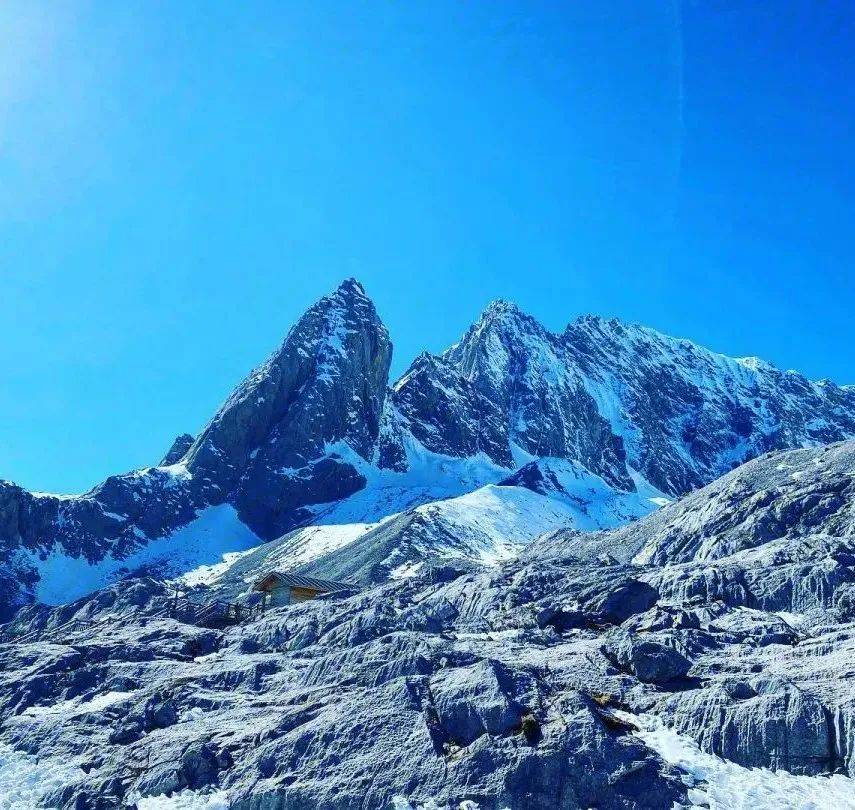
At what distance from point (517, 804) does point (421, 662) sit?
9460 mm

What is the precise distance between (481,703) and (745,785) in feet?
25.3

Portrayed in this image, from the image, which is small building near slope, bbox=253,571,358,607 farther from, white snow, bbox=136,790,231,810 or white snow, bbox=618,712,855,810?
white snow, bbox=618,712,855,810

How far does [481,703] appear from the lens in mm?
25266

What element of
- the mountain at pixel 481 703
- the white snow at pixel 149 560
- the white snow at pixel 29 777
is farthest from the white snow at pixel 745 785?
the white snow at pixel 149 560

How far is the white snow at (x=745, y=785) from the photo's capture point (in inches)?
805

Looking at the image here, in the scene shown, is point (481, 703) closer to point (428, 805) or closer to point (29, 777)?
point (428, 805)

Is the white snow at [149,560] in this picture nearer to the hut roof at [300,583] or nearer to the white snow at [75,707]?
the hut roof at [300,583]

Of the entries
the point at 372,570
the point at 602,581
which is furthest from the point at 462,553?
the point at 602,581

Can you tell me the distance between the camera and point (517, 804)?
21.5 metres

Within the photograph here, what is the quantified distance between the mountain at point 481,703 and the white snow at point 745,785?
0.05 meters

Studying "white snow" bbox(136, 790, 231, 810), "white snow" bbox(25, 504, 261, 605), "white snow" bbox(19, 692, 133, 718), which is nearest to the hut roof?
"white snow" bbox(19, 692, 133, 718)

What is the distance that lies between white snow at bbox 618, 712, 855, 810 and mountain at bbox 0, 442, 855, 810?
0.05 m

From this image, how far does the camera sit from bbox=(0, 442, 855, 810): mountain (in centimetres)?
2212

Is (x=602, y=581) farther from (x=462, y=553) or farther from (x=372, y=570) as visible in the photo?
(x=462, y=553)
